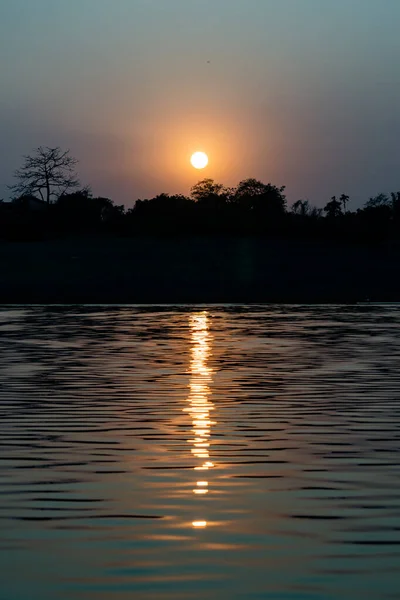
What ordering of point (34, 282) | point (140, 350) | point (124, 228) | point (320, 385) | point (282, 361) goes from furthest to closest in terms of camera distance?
point (124, 228), point (34, 282), point (140, 350), point (282, 361), point (320, 385)

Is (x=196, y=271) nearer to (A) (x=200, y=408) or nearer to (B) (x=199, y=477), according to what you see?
(A) (x=200, y=408)

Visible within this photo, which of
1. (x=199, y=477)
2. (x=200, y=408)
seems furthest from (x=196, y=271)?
(x=199, y=477)

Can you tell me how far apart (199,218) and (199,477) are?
90324 millimetres

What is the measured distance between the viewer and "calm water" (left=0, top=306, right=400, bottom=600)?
791cm

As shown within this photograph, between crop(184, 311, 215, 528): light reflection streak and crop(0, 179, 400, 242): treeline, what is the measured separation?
61.2 metres

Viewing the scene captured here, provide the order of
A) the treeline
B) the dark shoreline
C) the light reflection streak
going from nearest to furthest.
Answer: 1. the light reflection streak
2. the dark shoreline
3. the treeline

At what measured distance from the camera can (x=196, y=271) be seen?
72.3m

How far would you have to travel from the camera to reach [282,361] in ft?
80.9

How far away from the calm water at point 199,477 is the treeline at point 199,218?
67.3 meters

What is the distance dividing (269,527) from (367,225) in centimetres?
8609

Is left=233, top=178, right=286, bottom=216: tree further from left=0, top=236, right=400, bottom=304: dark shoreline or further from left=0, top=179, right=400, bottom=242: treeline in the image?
left=0, top=236, right=400, bottom=304: dark shoreline

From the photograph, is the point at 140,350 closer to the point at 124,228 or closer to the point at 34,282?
the point at 34,282

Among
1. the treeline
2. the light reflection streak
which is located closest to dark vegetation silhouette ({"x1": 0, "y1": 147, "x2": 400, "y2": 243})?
the treeline

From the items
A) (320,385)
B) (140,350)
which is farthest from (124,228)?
(320,385)
